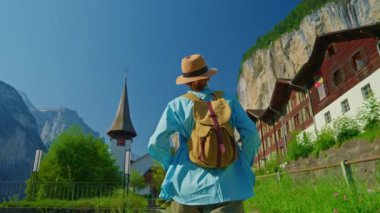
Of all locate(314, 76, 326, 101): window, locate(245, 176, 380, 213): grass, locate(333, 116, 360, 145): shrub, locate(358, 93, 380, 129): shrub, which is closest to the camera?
locate(245, 176, 380, 213): grass

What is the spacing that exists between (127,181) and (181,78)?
8.88 metres

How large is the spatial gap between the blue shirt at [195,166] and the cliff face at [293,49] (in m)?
38.5

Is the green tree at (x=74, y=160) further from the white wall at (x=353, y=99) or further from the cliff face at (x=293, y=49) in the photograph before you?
the cliff face at (x=293, y=49)

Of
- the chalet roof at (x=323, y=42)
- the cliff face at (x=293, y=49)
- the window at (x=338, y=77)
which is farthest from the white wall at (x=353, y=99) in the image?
the cliff face at (x=293, y=49)

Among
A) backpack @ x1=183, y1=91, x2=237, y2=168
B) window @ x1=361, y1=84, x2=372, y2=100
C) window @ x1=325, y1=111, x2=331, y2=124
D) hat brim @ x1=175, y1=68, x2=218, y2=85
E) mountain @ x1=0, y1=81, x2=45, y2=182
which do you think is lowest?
backpack @ x1=183, y1=91, x2=237, y2=168

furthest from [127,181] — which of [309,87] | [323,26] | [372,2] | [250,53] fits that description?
[250,53]

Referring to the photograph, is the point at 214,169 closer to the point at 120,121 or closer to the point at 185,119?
the point at 185,119

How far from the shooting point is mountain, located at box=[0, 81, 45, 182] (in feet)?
349

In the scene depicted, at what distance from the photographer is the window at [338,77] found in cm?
2058

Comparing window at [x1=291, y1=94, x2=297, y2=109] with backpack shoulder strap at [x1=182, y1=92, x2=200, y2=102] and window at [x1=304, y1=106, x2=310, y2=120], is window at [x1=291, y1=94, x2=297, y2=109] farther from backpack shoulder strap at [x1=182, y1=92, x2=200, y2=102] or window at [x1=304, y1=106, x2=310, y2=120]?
backpack shoulder strap at [x1=182, y1=92, x2=200, y2=102]

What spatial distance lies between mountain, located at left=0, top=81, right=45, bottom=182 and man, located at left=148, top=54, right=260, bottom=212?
119 metres

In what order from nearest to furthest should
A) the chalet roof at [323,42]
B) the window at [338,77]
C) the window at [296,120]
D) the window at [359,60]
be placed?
the chalet roof at [323,42], the window at [359,60], the window at [338,77], the window at [296,120]

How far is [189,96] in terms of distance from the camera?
2.11 meters

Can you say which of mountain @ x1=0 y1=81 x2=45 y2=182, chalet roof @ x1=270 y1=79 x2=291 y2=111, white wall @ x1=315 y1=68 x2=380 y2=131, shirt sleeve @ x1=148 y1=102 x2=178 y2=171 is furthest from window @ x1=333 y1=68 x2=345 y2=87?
mountain @ x1=0 y1=81 x2=45 y2=182
